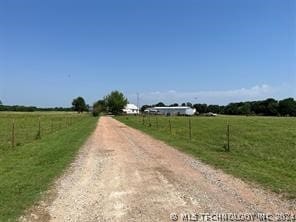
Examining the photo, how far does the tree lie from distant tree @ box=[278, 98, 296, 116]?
67.2m

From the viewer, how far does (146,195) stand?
27.9 feet

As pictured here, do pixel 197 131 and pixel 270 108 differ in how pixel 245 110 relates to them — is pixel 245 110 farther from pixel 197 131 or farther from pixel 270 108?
pixel 197 131

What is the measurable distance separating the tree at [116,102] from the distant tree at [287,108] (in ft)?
221

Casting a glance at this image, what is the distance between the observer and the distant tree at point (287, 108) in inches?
6540

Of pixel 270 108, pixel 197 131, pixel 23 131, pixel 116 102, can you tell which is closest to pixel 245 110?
pixel 270 108

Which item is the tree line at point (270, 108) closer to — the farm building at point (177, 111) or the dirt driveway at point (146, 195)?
the farm building at point (177, 111)

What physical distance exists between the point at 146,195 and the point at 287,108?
168975 millimetres

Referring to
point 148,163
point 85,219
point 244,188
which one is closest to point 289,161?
point 148,163

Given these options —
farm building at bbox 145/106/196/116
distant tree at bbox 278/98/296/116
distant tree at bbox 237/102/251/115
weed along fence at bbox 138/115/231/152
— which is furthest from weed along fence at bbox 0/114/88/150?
distant tree at bbox 237/102/251/115

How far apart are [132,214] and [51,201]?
2077mm

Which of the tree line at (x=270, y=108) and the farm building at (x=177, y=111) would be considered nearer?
the tree line at (x=270, y=108)

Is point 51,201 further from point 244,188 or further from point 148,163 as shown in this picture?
point 148,163

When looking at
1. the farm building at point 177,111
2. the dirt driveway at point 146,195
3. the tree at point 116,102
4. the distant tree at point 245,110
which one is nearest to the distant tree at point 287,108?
Result: the distant tree at point 245,110

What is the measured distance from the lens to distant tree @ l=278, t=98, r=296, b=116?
166125 mm
